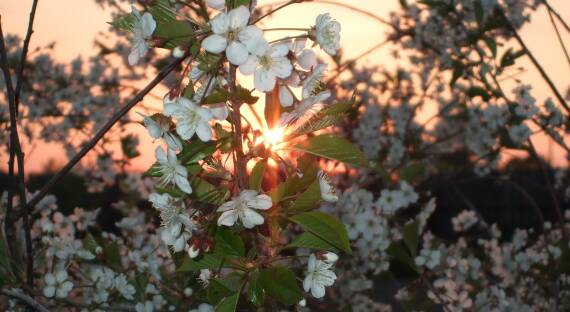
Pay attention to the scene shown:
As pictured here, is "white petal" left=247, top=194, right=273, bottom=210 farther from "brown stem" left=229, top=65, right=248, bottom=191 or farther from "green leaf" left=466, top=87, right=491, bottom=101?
"green leaf" left=466, top=87, right=491, bottom=101

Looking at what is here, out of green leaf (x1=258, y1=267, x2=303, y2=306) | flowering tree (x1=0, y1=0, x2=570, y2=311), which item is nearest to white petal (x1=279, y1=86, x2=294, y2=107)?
flowering tree (x1=0, y1=0, x2=570, y2=311)

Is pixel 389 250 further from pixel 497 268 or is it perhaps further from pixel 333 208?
pixel 497 268

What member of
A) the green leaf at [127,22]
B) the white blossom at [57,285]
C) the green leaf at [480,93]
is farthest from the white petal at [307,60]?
the green leaf at [480,93]

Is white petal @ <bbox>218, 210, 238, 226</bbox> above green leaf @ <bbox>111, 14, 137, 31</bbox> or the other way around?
the other way around

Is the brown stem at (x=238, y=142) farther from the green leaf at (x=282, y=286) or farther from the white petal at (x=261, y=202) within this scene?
the green leaf at (x=282, y=286)

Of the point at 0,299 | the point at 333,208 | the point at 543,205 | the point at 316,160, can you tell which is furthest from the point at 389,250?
the point at 543,205

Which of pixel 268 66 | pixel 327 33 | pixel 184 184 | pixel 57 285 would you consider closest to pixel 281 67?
pixel 268 66

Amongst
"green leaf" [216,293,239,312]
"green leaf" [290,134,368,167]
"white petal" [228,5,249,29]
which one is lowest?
"green leaf" [216,293,239,312]

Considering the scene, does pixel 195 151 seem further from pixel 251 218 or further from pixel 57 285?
pixel 57 285
